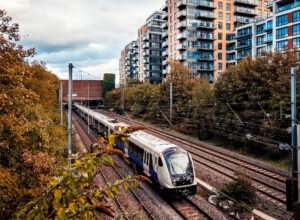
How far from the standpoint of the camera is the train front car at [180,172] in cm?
1348

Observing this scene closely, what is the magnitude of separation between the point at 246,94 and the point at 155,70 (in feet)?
184

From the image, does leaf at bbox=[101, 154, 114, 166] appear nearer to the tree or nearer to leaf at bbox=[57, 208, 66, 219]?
leaf at bbox=[57, 208, 66, 219]

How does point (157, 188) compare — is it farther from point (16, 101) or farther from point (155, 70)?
point (155, 70)

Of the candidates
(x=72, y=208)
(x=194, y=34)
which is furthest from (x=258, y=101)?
(x=194, y=34)

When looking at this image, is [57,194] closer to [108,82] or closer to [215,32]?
[215,32]

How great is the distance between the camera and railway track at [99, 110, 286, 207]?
14613mm

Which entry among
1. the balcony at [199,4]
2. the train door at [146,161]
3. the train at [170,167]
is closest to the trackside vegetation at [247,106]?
the train at [170,167]

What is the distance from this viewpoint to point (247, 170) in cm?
1847

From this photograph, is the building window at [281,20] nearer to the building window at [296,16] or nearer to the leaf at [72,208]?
the building window at [296,16]

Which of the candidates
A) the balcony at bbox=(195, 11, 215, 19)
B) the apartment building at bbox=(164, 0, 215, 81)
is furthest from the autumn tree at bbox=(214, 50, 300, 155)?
the balcony at bbox=(195, 11, 215, 19)

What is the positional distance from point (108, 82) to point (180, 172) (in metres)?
68.4

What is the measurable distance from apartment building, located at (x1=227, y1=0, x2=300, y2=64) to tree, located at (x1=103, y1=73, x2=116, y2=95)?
3597cm

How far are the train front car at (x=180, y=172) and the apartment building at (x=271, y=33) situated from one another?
26.7m

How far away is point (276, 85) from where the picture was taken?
2194 centimetres
